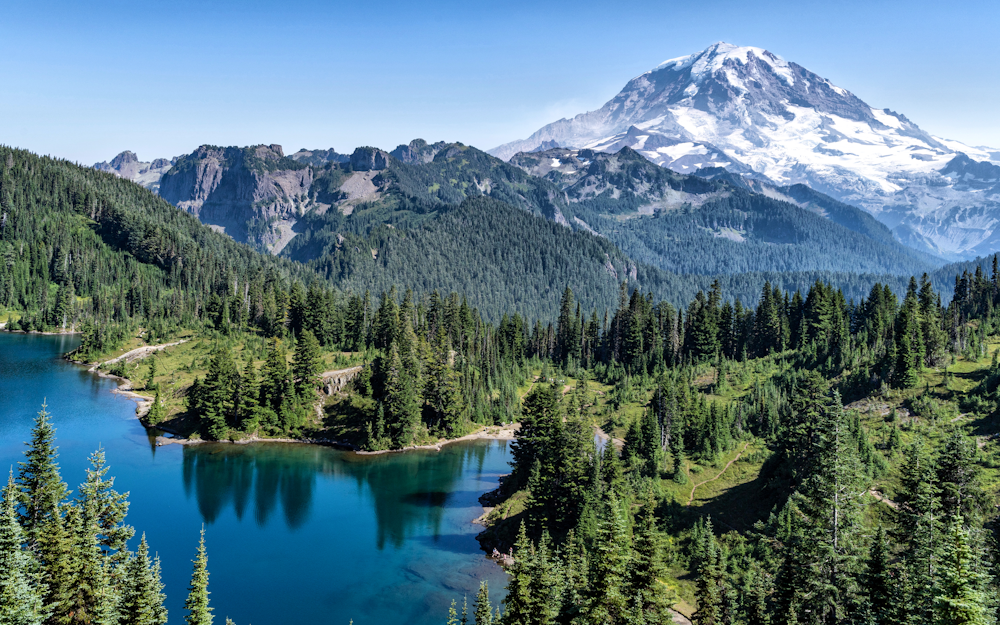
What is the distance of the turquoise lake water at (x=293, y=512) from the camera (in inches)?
2918

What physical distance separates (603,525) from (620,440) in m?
82.8

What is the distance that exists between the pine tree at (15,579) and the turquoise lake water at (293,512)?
2936 cm

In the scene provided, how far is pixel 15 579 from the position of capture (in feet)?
131

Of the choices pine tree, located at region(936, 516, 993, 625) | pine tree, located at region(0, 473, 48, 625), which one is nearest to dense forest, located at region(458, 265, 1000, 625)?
pine tree, located at region(936, 516, 993, 625)

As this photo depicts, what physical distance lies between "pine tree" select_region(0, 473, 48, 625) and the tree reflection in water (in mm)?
51040

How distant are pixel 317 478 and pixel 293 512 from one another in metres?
13.4

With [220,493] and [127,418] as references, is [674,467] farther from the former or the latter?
[127,418]

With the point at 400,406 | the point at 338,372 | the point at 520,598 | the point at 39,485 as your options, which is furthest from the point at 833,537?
the point at 338,372

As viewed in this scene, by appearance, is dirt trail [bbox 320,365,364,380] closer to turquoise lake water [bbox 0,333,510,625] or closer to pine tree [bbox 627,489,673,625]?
turquoise lake water [bbox 0,333,510,625]

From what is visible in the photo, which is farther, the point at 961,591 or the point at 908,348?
the point at 908,348

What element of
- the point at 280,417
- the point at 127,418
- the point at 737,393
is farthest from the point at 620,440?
the point at 127,418

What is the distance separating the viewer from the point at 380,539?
91688mm

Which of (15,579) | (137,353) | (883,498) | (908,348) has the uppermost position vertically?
(908,348)

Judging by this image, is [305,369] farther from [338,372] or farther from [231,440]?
[231,440]
